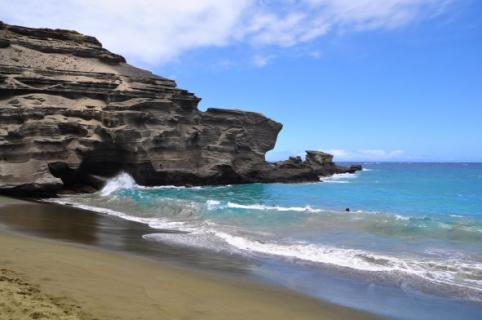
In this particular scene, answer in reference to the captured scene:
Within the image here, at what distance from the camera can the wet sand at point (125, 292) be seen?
22.3ft

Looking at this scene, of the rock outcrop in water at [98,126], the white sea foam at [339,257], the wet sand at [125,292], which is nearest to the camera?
the wet sand at [125,292]

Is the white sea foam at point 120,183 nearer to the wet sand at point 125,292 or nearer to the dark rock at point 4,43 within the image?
the dark rock at point 4,43

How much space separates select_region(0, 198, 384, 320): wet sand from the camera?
6.79 m

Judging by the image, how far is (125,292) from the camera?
8.15m

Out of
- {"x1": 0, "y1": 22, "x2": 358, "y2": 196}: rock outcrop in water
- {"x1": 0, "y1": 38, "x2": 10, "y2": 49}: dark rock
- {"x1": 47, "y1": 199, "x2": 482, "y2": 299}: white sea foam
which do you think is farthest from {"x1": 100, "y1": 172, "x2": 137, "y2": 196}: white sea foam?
{"x1": 47, "y1": 199, "x2": 482, "y2": 299}: white sea foam

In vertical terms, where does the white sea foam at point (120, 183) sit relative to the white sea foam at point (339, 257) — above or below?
above

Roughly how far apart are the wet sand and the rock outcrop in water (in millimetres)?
20067

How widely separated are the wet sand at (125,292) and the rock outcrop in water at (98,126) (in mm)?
20067

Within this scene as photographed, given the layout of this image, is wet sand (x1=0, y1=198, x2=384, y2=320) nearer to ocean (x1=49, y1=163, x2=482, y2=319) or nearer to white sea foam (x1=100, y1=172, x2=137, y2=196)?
ocean (x1=49, y1=163, x2=482, y2=319)

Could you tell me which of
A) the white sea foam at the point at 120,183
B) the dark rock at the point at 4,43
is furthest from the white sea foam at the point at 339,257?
the dark rock at the point at 4,43

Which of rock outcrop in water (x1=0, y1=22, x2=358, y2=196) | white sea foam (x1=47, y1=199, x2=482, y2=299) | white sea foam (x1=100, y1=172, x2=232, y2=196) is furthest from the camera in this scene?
white sea foam (x1=100, y1=172, x2=232, y2=196)

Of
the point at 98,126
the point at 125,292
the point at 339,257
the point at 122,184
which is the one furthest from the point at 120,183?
the point at 125,292

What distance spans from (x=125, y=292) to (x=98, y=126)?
30.0 meters

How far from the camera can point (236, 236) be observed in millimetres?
16812
